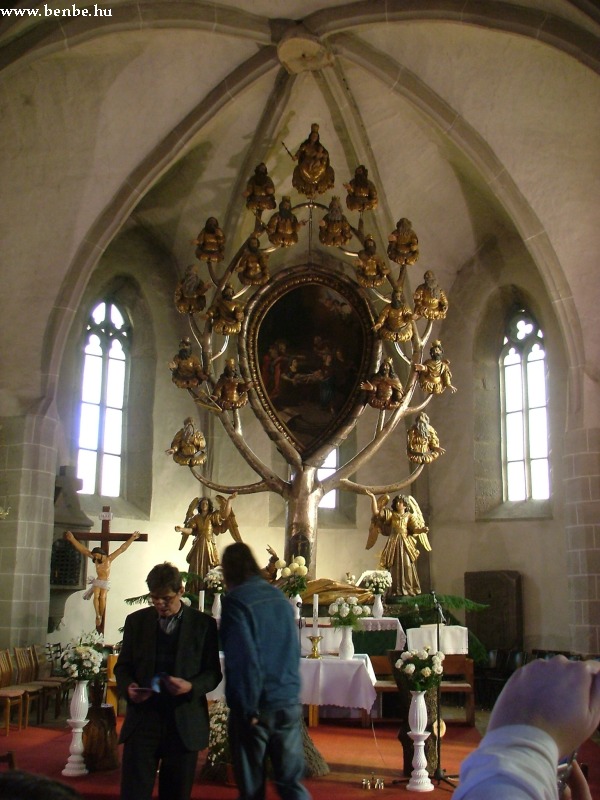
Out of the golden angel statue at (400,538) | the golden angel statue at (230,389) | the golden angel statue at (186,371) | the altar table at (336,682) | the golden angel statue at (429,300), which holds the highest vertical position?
the golden angel statue at (429,300)

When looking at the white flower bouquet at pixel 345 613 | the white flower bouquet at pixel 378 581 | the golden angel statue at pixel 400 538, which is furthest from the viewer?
the golden angel statue at pixel 400 538

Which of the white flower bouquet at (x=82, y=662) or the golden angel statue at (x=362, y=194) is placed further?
the golden angel statue at (x=362, y=194)

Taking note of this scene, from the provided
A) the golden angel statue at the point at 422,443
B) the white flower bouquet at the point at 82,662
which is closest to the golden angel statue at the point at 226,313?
the golden angel statue at the point at 422,443

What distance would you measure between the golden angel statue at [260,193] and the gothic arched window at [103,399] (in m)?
3.51

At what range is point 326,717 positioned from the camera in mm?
10219

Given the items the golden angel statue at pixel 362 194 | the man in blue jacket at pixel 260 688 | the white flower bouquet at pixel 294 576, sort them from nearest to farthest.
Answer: the man in blue jacket at pixel 260 688, the white flower bouquet at pixel 294 576, the golden angel statue at pixel 362 194

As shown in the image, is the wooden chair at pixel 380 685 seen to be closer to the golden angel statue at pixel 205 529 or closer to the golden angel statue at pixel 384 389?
the golden angel statue at pixel 205 529

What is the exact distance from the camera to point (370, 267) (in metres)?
11.6

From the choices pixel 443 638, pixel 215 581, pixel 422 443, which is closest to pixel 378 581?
pixel 443 638

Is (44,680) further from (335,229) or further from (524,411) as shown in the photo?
(524,411)

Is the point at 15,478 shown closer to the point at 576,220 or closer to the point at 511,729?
the point at 576,220

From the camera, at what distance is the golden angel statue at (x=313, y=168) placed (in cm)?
1177

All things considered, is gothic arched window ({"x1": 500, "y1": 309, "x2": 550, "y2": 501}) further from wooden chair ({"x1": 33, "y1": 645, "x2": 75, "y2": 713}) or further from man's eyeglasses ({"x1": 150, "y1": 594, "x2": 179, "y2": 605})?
man's eyeglasses ({"x1": 150, "y1": 594, "x2": 179, "y2": 605})

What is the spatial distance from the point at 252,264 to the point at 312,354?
60.6 inches
